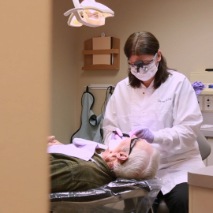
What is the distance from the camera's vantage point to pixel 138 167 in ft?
5.42

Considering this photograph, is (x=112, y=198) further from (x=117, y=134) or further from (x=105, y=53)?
(x=105, y=53)

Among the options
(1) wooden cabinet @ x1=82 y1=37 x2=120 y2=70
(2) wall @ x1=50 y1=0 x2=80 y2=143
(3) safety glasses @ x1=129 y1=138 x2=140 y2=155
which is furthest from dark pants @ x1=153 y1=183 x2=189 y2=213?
(1) wooden cabinet @ x1=82 y1=37 x2=120 y2=70

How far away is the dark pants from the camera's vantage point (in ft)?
5.92

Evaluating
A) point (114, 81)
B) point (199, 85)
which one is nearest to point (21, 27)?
point (199, 85)

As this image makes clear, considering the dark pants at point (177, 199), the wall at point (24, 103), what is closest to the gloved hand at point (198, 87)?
the dark pants at point (177, 199)

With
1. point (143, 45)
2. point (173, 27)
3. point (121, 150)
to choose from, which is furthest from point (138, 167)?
point (173, 27)

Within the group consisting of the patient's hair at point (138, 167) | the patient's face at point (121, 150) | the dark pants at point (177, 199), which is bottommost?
the dark pants at point (177, 199)

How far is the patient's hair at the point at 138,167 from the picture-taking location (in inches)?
64.9

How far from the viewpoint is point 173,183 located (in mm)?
1937

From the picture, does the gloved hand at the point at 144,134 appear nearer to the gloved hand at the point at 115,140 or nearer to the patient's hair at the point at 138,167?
the gloved hand at the point at 115,140

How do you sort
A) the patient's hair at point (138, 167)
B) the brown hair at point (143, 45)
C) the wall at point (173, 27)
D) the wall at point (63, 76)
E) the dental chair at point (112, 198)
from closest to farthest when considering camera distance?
the dental chair at point (112, 198) → the patient's hair at point (138, 167) → the brown hair at point (143, 45) → the wall at point (173, 27) → the wall at point (63, 76)

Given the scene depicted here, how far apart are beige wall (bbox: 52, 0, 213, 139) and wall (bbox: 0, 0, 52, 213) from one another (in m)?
2.91

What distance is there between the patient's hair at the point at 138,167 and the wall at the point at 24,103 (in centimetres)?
108

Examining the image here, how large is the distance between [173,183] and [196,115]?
397 millimetres
